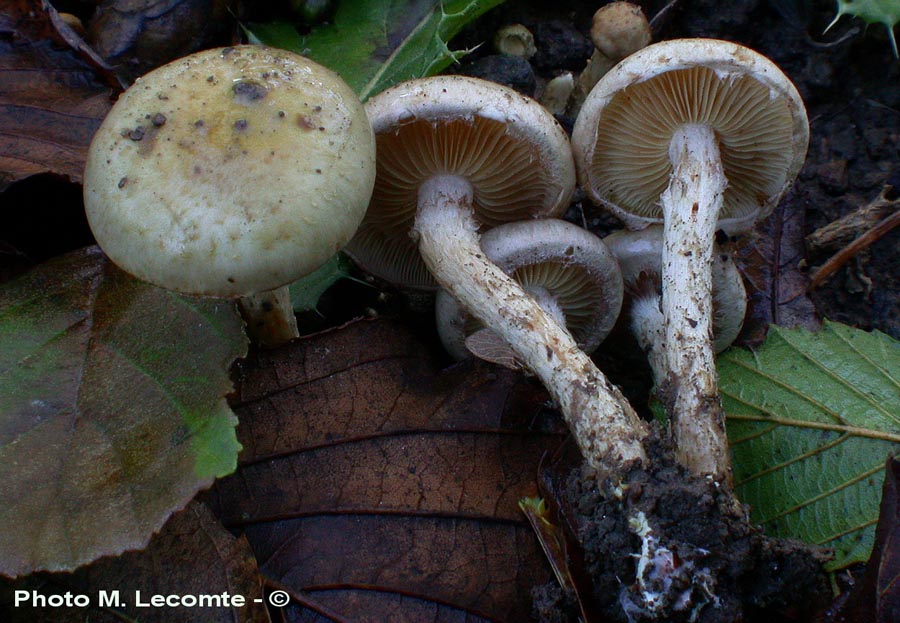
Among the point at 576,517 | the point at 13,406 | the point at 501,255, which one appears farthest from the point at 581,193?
the point at 13,406

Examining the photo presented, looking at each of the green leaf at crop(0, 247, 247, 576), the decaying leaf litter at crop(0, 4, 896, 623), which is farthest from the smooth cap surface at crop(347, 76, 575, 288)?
the green leaf at crop(0, 247, 247, 576)

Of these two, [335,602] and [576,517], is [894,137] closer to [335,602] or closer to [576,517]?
[576,517]

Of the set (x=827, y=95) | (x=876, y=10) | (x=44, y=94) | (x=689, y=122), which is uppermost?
(x=876, y=10)

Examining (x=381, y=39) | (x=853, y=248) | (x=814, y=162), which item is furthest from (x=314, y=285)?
(x=814, y=162)

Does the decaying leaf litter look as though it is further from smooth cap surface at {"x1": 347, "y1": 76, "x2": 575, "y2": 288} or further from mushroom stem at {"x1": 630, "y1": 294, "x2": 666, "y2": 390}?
mushroom stem at {"x1": 630, "y1": 294, "x2": 666, "y2": 390}

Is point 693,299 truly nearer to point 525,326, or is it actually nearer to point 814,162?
point 525,326

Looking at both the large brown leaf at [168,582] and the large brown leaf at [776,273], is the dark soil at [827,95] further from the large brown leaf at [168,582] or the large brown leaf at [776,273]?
the large brown leaf at [168,582]
